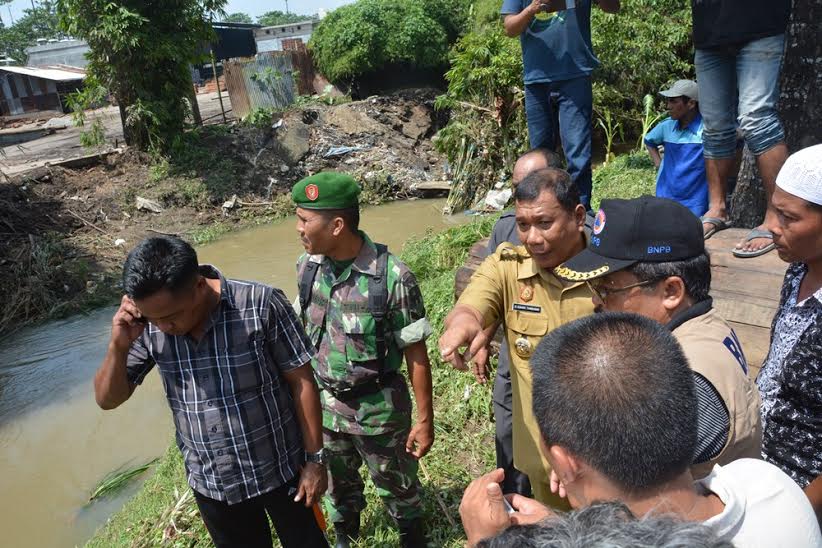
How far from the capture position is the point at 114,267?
10641mm

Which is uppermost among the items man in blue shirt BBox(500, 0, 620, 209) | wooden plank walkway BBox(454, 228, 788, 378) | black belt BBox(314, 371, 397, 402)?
man in blue shirt BBox(500, 0, 620, 209)

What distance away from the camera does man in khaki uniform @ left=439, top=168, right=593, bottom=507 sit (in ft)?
7.60

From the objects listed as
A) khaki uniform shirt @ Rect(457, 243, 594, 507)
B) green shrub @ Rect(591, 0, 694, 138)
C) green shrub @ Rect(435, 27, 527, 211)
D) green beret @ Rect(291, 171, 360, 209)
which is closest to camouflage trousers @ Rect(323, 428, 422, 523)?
khaki uniform shirt @ Rect(457, 243, 594, 507)

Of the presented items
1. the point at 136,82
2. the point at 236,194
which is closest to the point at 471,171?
the point at 236,194

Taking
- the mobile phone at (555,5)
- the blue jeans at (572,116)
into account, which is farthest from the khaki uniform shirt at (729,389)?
the mobile phone at (555,5)

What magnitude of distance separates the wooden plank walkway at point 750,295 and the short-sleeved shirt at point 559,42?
1.66 m

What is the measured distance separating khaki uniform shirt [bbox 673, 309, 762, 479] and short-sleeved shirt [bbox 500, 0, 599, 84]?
2.90 metres

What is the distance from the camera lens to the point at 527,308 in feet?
7.82

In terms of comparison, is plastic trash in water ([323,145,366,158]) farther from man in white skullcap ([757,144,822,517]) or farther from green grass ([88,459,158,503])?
man in white skullcap ([757,144,822,517])

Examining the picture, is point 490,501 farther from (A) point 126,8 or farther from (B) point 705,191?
(A) point 126,8

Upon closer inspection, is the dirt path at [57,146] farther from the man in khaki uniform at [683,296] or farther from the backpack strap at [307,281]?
the man in khaki uniform at [683,296]

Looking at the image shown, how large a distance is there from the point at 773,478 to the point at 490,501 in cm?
56

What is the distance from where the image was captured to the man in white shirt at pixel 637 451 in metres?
1.14

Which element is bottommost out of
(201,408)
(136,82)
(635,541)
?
(201,408)
